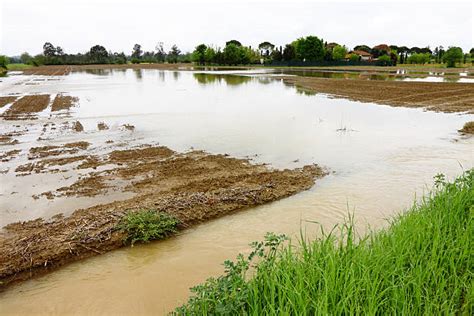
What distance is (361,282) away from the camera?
2994mm

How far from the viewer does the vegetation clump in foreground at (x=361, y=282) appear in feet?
9.03

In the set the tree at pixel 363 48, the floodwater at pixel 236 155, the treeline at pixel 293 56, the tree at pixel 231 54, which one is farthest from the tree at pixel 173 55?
the floodwater at pixel 236 155

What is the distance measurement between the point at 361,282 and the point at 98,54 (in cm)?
11188

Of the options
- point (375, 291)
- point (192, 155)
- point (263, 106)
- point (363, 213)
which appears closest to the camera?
point (375, 291)

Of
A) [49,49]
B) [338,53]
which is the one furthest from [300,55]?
[49,49]

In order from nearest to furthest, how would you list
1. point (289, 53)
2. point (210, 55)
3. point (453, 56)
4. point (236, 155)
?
point (236, 155) → point (453, 56) → point (289, 53) → point (210, 55)

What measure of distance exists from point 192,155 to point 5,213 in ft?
13.9

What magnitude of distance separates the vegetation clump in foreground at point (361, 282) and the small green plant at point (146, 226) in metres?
2.09

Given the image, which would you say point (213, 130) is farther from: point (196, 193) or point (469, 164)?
point (469, 164)

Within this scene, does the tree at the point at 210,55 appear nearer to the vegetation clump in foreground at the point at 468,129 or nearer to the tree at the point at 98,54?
the tree at the point at 98,54

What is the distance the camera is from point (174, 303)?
3887mm

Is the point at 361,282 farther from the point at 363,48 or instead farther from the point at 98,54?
the point at 363,48

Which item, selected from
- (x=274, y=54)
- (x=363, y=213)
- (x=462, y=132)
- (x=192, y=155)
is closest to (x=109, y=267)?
(x=363, y=213)

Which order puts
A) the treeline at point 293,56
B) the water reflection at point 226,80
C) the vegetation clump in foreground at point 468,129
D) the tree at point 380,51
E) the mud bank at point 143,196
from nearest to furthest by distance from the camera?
the mud bank at point 143,196, the vegetation clump in foreground at point 468,129, the water reflection at point 226,80, the treeline at point 293,56, the tree at point 380,51
